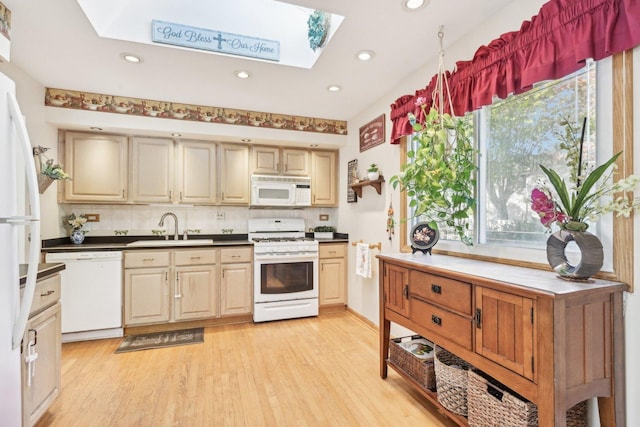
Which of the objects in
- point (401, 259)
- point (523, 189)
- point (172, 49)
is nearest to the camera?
point (523, 189)

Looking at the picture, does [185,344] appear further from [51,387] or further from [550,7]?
[550,7]

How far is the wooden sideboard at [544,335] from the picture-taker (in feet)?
3.75

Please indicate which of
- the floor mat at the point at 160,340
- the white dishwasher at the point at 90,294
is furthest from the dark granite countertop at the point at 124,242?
the floor mat at the point at 160,340

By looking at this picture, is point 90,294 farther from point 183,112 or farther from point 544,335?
point 544,335

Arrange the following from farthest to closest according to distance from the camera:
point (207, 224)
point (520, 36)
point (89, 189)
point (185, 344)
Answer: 1. point (207, 224)
2. point (89, 189)
3. point (185, 344)
4. point (520, 36)

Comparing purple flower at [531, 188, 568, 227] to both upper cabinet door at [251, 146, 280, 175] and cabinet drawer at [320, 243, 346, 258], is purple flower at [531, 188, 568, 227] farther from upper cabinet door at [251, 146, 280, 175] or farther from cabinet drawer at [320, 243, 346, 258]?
upper cabinet door at [251, 146, 280, 175]

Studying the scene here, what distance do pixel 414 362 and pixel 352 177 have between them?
233cm

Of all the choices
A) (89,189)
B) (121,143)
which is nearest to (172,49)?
(121,143)

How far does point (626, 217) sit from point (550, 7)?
1.07m

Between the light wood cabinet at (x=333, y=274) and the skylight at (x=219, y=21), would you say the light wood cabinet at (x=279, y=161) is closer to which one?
the light wood cabinet at (x=333, y=274)

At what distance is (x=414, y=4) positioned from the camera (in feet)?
5.79

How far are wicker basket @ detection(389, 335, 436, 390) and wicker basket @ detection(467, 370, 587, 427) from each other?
343mm

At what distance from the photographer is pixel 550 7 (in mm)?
1472

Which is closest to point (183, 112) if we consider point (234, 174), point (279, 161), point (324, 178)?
point (234, 174)
